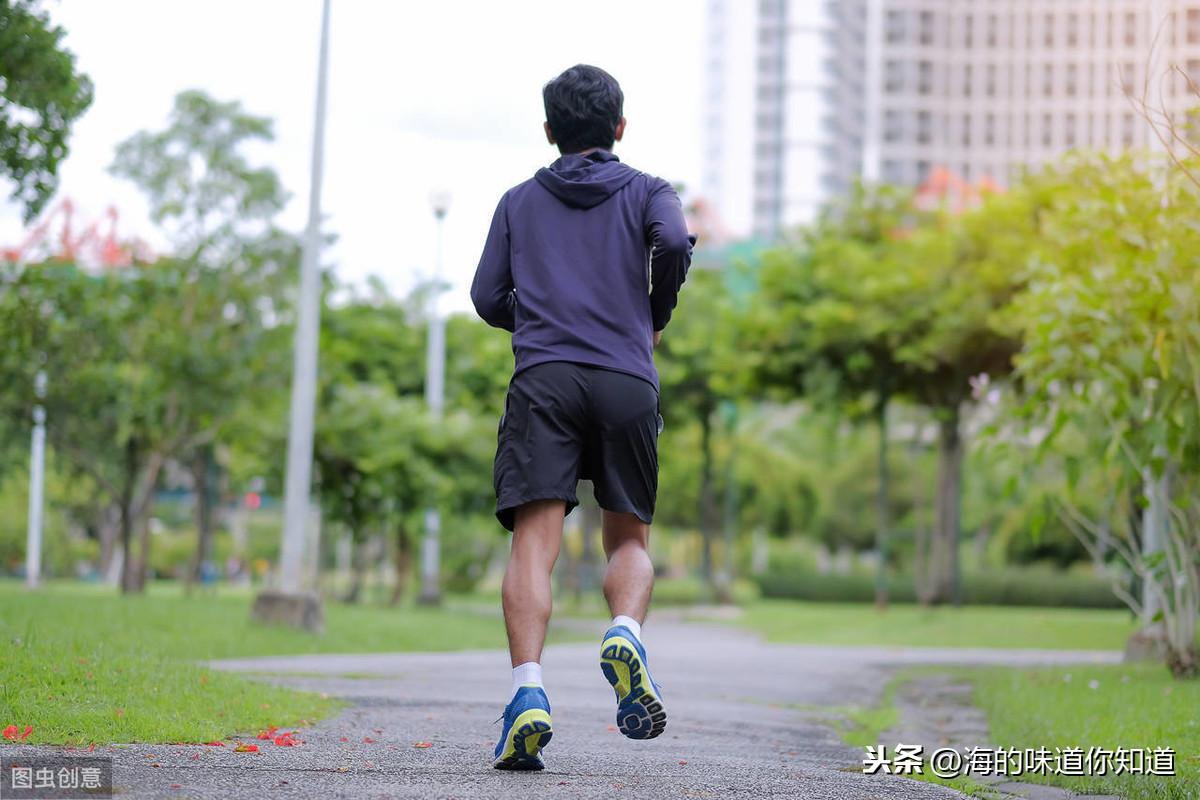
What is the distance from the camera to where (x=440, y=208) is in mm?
26328

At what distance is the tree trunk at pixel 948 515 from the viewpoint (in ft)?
86.1

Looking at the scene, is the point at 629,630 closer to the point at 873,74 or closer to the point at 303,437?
the point at 303,437

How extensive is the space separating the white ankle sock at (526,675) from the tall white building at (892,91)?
113 m

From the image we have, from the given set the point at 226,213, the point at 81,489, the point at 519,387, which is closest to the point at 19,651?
the point at 519,387

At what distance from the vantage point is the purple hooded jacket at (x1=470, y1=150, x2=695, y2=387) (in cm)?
433

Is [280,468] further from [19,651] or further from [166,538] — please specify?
[166,538]

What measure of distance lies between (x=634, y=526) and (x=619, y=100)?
1.25 metres

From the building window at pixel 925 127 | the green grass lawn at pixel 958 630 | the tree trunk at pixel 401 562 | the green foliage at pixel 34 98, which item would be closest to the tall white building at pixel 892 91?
the building window at pixel 925 127

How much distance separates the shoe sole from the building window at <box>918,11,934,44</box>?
12776 centimetres

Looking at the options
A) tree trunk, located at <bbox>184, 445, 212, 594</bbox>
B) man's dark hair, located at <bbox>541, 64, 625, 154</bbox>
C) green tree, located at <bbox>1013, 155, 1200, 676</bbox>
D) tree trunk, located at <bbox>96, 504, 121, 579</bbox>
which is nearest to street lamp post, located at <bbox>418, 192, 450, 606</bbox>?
tree trunk, located at <bbox>184, 445, 212, 594</bbox>

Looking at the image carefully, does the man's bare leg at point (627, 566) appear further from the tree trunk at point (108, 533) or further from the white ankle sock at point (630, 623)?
the tree trunk at point (108, 533)

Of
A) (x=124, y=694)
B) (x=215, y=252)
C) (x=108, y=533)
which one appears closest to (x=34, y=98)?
(x=124, y=694)

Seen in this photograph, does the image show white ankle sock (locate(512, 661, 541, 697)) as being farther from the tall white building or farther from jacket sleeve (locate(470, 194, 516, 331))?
the tall white building

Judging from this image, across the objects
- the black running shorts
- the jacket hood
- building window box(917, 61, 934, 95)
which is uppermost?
building window box(917, 61, 934, 95)
